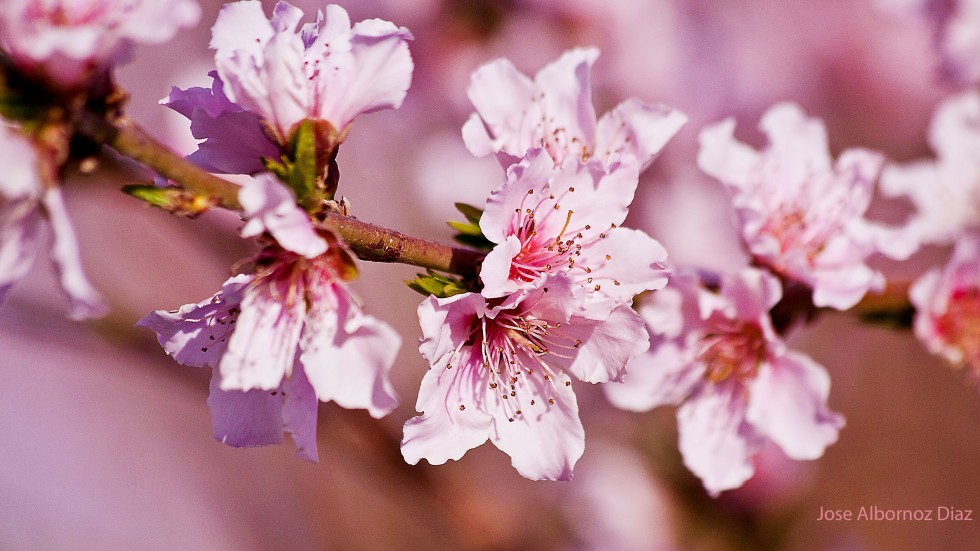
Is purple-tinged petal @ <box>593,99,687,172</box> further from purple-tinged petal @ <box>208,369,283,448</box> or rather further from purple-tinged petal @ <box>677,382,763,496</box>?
purple-tinged petal @ <box>208,369,283,448</box>

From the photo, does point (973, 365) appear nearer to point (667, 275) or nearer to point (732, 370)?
point (732, 370)

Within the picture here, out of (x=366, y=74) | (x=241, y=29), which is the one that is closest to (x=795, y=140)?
(x=366, y=74)

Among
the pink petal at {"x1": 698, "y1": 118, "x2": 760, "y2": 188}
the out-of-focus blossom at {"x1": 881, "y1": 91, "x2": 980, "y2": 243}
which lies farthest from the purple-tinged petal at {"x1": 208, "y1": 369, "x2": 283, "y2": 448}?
the out-of-focus blossom at {"x1": 881, "y1": 91, "x2": 980, "y2": 243}

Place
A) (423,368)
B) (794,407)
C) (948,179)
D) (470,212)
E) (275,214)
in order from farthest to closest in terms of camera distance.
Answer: (423,368)
(948,179)
(794,407)
(470,212)
(275,214)

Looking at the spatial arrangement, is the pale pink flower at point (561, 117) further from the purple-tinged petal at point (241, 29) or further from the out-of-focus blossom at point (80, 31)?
the out-of-focus blossom at point (80, 31)

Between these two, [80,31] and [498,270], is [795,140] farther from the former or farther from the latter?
[80,31]

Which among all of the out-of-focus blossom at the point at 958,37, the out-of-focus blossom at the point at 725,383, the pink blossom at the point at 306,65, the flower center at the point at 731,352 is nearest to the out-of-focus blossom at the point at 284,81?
the pink blossom at the point at 306,65

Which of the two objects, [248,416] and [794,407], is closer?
[248,416]
